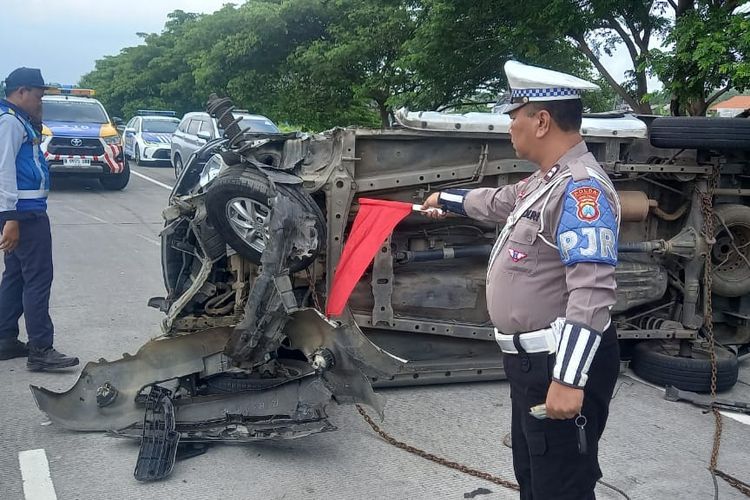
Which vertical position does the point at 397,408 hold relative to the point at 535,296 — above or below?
below

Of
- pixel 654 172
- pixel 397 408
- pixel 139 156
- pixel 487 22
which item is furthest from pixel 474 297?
pixel 139 156

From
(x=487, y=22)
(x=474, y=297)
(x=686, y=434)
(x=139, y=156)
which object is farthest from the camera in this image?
(x=139, y=156)

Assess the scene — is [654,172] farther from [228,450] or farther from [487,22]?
[487,22]

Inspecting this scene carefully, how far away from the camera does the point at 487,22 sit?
13.4 meters

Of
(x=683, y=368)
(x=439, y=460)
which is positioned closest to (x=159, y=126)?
(x=683, y=368)

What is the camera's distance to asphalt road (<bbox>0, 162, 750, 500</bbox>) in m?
3.82

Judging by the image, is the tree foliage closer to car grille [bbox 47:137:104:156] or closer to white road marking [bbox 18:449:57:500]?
white road marking [bbox 18:449:57:500]

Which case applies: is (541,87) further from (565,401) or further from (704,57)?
(704,57)

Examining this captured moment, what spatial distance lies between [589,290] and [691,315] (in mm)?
3631

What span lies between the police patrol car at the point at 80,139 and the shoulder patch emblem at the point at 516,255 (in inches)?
535

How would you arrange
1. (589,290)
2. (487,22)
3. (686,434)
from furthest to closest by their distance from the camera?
(487,22)
(686,434)
(589,290)

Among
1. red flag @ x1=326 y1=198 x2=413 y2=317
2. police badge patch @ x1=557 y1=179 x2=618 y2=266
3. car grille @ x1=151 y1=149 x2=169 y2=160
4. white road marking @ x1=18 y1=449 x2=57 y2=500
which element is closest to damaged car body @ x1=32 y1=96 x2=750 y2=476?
red flag @ x1=326 y1=198 x2=413 y2=317

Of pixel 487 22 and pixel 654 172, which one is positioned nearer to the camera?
pixel 654 172

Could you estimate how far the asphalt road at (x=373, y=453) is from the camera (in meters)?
3.82
